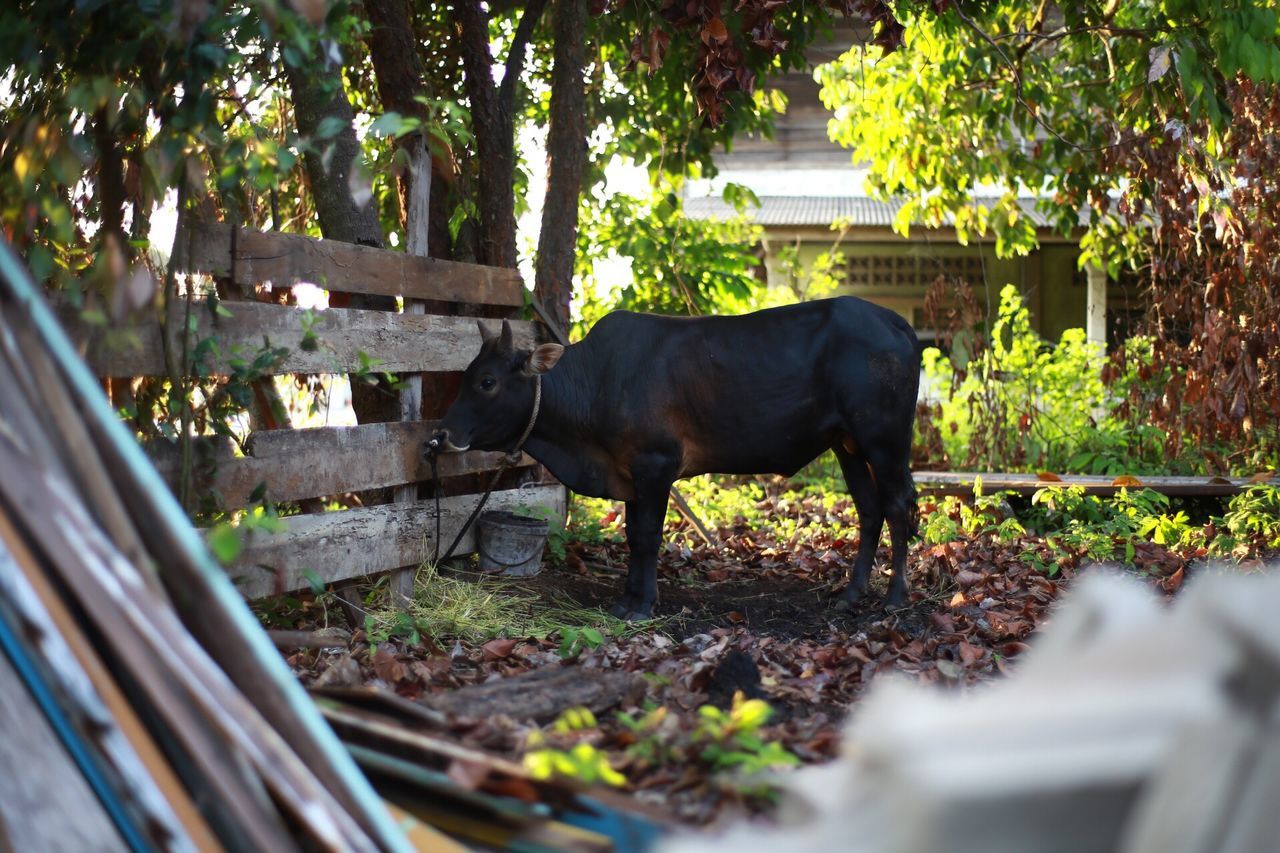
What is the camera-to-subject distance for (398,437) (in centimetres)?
587

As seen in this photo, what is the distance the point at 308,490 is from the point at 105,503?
111 inches

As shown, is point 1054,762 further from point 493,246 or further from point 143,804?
point 493,246

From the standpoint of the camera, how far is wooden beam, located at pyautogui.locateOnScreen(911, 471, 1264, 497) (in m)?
8.72

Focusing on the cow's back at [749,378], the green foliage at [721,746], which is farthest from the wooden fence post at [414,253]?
the green foliage at [721,746]

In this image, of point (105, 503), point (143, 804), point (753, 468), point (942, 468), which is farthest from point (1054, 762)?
point (942, 468)

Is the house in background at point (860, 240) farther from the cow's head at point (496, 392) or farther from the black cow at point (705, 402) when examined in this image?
the cow's head at point (496, 392)

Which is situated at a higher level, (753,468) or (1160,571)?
(753,468)

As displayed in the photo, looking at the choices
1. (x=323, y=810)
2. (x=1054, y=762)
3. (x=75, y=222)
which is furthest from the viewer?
(x=75, y=222)

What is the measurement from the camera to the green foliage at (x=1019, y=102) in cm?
798

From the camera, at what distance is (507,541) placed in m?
6.45

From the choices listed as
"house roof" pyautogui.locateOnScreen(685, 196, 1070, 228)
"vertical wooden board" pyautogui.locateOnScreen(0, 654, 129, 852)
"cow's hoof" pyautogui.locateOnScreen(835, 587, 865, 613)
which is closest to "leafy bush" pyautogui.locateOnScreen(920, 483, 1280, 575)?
"cow's hoof" pyautogui.locateOnScreen(835, 587, 865, 613)

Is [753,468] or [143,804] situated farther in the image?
[753,468]

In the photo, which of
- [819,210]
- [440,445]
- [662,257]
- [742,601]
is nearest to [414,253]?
[440,445]

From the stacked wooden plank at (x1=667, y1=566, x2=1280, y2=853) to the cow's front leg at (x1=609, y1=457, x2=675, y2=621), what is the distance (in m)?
4.43
